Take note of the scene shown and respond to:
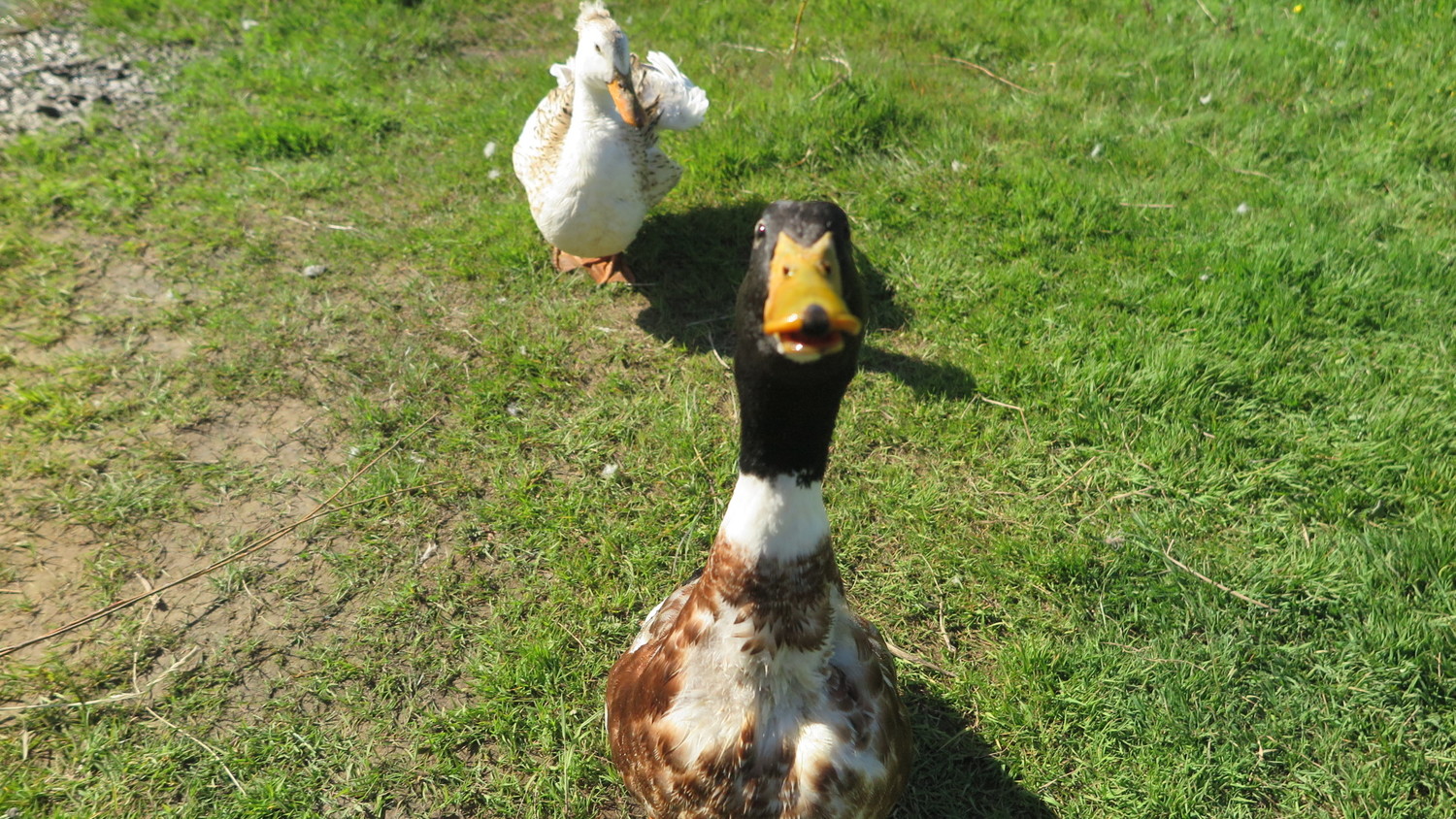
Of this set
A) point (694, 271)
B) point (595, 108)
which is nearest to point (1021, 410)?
point (694, 271)

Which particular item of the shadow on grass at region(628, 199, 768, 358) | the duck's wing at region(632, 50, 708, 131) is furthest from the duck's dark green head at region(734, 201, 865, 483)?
the duck's wing at region(632, 50, 708, 131)

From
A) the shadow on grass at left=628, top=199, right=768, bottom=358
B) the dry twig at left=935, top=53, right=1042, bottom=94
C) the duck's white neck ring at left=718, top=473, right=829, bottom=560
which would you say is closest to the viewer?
the duck's white neck ring at left=718, top=473, right=829, bottom=560

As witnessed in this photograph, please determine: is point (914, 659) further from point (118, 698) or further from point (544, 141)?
point (544, 141)

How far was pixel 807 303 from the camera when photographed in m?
1.48

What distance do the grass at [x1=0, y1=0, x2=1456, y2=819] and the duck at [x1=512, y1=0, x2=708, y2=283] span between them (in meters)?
0.51

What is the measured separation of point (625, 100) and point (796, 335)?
2630 mm

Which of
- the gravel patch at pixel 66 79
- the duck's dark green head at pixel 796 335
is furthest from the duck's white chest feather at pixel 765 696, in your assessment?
the gravel patch at pixel 66 79

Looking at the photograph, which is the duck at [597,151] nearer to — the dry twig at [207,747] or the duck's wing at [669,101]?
the duck's wing at [669,101]

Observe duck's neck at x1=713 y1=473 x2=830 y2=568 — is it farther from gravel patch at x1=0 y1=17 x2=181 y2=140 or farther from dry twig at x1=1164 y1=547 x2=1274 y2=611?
gravel patch at x1=0 y1=17 x2=181 y2=140

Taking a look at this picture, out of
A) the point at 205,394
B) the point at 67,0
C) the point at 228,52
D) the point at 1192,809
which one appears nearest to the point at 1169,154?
the point at 1192,809

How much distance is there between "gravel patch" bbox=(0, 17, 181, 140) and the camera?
529 cm

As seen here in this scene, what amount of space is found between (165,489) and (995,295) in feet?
13.6

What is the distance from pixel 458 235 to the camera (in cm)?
477

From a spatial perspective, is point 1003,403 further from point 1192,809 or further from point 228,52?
point 228,52
